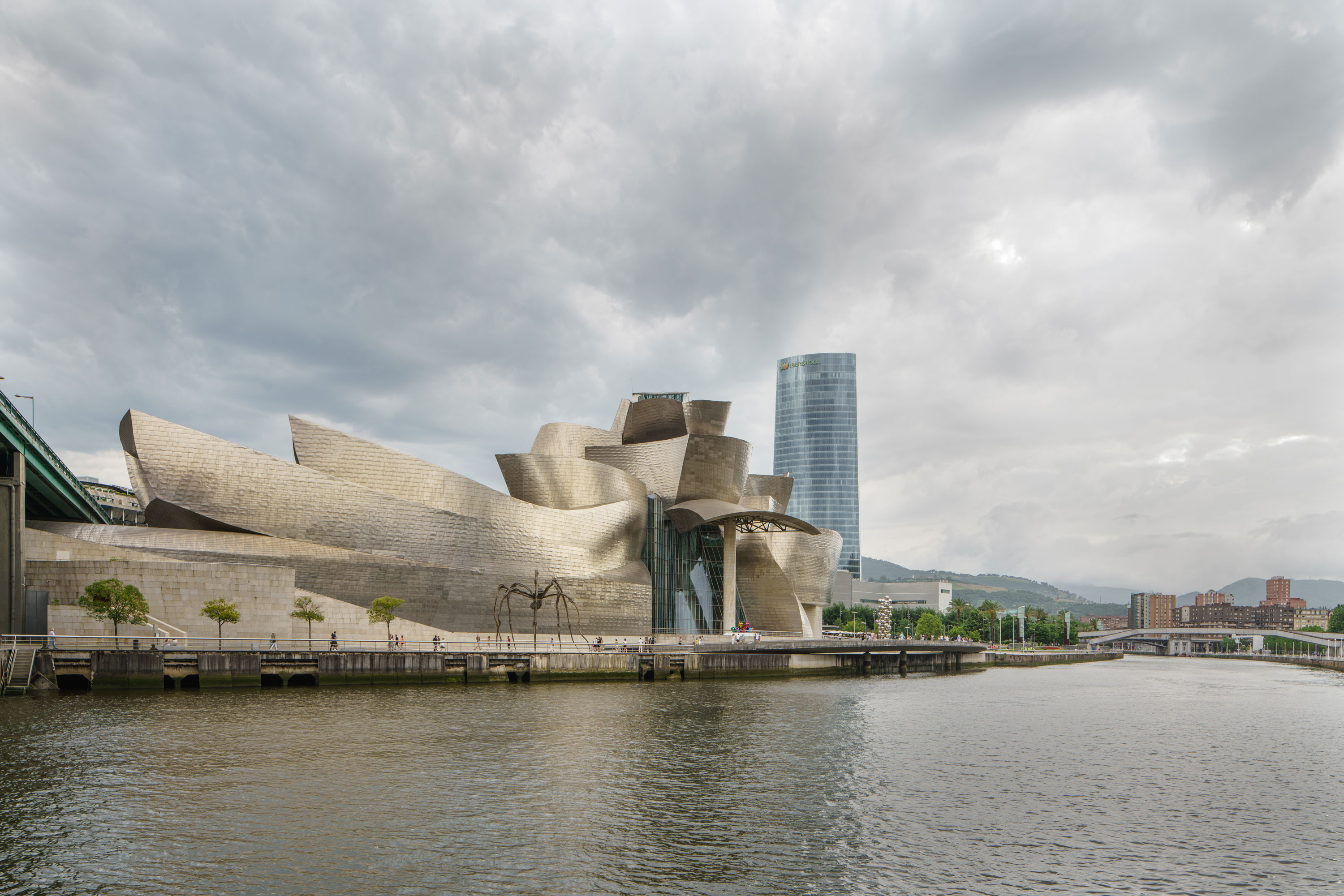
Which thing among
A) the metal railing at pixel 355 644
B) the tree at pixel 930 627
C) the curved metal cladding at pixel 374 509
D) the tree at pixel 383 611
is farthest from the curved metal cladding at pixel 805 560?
the tree at pixel 930 627

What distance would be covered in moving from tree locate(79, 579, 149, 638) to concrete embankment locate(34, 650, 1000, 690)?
3082mm

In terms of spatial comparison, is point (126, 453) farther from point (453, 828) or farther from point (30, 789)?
point (453, 828)

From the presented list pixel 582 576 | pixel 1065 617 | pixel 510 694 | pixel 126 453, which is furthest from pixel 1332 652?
pixel 126 453

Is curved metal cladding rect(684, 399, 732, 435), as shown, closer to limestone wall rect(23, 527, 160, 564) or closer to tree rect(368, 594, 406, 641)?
tree rect(368, 594, 406, 641)

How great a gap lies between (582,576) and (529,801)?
121 feet

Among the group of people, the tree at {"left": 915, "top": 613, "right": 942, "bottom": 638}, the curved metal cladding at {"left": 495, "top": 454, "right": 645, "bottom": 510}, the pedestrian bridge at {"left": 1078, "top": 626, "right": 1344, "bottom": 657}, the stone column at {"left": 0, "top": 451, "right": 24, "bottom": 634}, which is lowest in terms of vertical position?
the pedestrian bridge at {"left": 1078, "top": 626, "right": 1344, "bottom": 657}

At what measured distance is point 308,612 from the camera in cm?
4062

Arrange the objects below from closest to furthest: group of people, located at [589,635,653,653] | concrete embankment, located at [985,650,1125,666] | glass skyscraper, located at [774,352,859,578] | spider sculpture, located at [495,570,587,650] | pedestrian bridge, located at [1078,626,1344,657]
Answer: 1. group of people, located at [589,635,653,653]
2. spider sculpture, located at [495,570,587,650]
3. concrete embankment, located at [985,650,1125,666]
4. pedestrian bridge, located at [1078,626,1344,657]
5. glass skyscraper, located at [774,352,859,578]

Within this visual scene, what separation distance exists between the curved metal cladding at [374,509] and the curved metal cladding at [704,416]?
1222cm

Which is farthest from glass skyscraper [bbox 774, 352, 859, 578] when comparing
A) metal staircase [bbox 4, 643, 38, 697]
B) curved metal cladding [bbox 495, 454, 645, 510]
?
metal staircase [bbox 4, 643, 38, 697]

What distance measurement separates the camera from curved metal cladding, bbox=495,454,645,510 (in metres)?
55.4

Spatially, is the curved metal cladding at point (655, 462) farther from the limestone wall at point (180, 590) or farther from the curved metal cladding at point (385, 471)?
the limestone wall at point (180, 590)

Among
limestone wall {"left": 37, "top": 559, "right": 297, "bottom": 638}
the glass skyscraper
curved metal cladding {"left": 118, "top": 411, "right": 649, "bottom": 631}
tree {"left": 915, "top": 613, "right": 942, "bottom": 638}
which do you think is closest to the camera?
limestone wall {"left": 37, "top": 559, "right": 297, "bottom": 638}

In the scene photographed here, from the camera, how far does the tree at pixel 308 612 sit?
131ft
